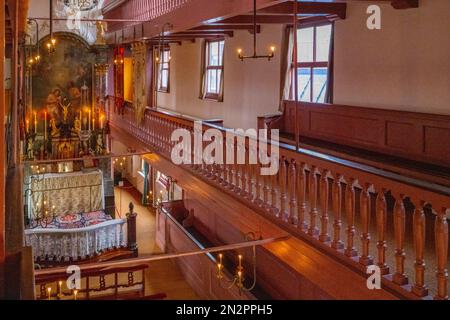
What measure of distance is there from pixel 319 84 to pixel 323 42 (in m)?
0.71

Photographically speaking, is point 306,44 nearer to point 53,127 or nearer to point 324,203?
point 324,203

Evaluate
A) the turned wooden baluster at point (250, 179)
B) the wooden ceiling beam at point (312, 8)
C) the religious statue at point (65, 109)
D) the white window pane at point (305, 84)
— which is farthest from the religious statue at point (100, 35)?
the turned wooden baluster at point (250, 179)

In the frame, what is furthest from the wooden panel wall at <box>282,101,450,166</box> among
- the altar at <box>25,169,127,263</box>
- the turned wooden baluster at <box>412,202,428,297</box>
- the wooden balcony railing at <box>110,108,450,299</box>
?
the altar at <box>25,169,127,263</box>

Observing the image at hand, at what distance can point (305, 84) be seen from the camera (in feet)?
31.4

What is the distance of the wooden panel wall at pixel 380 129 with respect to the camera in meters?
6.41

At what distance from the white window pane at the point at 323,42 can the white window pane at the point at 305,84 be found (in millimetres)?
428

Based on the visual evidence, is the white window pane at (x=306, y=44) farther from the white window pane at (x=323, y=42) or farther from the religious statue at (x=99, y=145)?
the religious statue at (x=99, y=145)

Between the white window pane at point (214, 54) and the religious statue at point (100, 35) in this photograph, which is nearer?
the white window pane at point (214, 54)

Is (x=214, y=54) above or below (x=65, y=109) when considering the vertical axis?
above

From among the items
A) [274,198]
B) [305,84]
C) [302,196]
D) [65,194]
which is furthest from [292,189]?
[65,194]

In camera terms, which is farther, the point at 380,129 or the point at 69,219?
the point at 69,219

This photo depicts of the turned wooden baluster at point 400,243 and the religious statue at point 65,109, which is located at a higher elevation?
the religious statue at point 65,109
